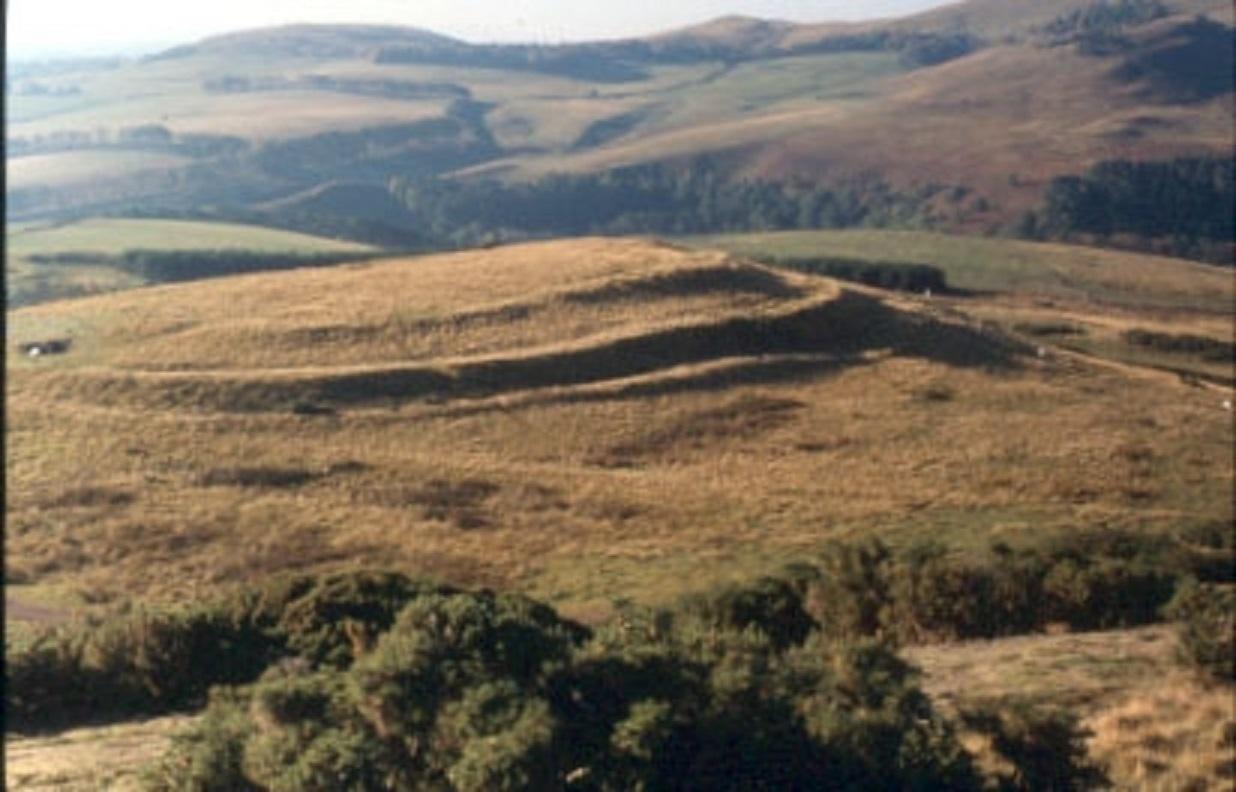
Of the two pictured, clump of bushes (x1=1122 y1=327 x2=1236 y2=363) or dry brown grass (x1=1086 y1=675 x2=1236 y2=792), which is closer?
dry brown grass (x1=1086 y1=675 x2=1236 y2=792)

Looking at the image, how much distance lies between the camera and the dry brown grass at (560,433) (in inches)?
1407

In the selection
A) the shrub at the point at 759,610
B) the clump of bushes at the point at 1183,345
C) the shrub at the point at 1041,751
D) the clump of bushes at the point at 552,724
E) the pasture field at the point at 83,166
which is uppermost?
the pasture field at the point at 83,166

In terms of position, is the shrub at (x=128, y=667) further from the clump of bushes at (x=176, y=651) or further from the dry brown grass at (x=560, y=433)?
the dry brown grass at (x=560, y=433)

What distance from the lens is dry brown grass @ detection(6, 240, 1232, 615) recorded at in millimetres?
35750

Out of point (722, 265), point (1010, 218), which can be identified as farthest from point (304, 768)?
point (1010, 218)

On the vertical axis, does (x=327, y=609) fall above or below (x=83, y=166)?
below

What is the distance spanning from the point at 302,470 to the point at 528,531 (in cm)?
826

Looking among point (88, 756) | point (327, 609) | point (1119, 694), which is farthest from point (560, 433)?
point (88, 756)

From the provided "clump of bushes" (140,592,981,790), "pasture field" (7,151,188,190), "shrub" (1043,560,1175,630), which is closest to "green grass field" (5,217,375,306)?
"pasture field" (7,151,188,190)

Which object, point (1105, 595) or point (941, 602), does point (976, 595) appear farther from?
point (1105, 595)

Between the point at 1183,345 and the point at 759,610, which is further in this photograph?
the point at 1183,345

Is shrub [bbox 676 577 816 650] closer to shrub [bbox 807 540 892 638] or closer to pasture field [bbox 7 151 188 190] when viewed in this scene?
shrub [bbox 807 540 892 638]

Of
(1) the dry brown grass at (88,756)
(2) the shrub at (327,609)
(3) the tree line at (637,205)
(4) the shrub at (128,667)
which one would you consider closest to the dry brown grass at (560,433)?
(2) the shrub at (327,609)

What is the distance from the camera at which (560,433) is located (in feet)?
156
